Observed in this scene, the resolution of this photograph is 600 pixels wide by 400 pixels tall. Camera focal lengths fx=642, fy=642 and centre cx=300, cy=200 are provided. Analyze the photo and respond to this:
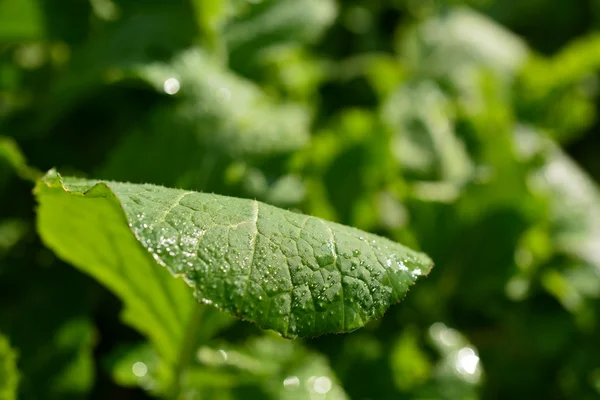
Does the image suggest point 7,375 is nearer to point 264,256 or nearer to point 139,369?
point 139,369

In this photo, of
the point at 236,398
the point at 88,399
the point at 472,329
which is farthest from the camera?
the point at 472,329

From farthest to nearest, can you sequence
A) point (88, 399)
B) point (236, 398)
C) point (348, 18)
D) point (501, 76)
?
point (348, 18) < point (501, 76) < point (88, 399) < point (236, 398)

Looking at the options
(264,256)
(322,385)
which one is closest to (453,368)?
(322,385)

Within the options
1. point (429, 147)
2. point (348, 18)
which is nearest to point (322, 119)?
point (429, 147)

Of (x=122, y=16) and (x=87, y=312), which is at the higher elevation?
(x=122, y=16)

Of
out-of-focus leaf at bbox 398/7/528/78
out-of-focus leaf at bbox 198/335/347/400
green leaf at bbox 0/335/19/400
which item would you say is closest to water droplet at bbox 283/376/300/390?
out-of-focus leaf at bbox 198/335/347/400

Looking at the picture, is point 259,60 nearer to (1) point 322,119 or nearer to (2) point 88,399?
(1) point 322,119

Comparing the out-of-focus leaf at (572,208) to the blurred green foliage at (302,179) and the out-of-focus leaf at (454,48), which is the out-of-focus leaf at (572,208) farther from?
the out-of-focus leaf at (454,48)

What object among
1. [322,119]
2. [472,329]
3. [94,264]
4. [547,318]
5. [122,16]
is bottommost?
[472,329]
